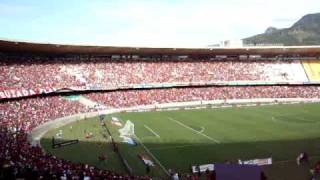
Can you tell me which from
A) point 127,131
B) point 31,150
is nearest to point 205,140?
point 127,131

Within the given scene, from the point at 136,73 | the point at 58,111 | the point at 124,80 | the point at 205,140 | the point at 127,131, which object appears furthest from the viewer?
the point at 136,73

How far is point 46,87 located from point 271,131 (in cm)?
3109

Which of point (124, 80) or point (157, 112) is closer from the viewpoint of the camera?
point (157, 112)

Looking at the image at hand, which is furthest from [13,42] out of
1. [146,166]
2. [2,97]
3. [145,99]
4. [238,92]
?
[238,92]

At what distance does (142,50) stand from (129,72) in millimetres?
4188

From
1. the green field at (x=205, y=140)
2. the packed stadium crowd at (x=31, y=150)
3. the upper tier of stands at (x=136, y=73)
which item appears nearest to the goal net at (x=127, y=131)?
the green field at (x=205, y=140)

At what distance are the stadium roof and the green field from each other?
44.8ft

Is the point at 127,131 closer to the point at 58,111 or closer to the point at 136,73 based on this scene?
the point at 58,111

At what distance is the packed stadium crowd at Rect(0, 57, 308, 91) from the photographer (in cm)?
6325

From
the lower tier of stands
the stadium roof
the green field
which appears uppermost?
the stadium roof

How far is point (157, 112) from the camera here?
64000mm

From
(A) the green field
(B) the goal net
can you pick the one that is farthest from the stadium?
(B) the goal net

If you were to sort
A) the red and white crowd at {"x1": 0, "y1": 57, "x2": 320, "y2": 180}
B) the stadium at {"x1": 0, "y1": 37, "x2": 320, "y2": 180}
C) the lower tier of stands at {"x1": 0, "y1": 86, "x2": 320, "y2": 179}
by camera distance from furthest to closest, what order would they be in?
the red and white crowd at {"x1": 0, "y1": 57, "x2": 320, "y2": 180} < the stadium at {"x1": 0, "y1": 37, "x2": 320, "y2": 180} < the lower tier of stands at {"x1": 0, "y1": 86, "x2": 320, "y2": 179}

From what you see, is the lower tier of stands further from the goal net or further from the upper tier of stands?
the goal net
